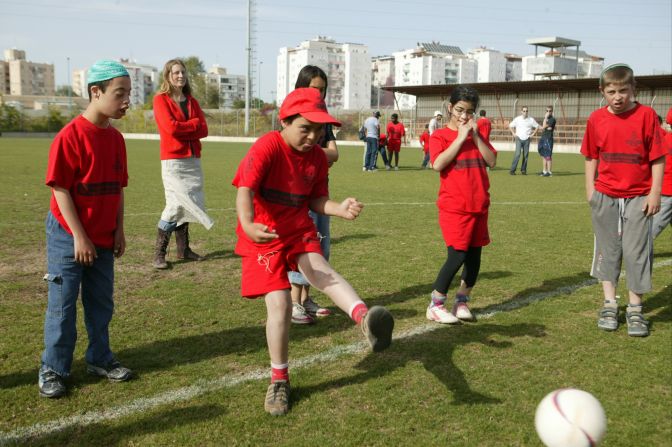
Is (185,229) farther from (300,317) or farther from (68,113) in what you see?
(68,113)

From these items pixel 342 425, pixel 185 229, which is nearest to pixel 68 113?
pixel 185 229

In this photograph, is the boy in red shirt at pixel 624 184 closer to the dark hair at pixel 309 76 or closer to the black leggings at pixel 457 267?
the black leggings at pixel 457 267

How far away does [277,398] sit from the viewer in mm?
3346

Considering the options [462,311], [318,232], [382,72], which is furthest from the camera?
[382,72]

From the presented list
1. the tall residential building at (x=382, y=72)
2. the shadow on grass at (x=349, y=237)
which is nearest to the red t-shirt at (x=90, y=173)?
the shadow on grass at (x=349, y=237)

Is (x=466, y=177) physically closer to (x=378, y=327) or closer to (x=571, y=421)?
(x=378, y=327)

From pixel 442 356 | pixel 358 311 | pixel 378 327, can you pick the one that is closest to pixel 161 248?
pixel 442 356

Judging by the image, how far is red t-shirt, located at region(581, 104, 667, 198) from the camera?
4652 millimetres

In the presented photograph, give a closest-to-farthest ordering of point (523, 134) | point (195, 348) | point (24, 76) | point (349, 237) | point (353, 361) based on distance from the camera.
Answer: point (353, 361)
point (195, 348)
point (349, 237)
point (523, 134)
point (24, 76)

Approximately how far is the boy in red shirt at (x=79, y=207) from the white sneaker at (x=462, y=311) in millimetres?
2571

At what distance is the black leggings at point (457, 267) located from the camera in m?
4.86

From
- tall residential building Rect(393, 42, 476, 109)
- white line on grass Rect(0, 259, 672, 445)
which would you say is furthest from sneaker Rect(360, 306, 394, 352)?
tall residential building Rect(393, 42, 476, 109)

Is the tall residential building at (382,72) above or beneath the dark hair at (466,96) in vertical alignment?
above

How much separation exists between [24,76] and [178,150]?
194206 mm
